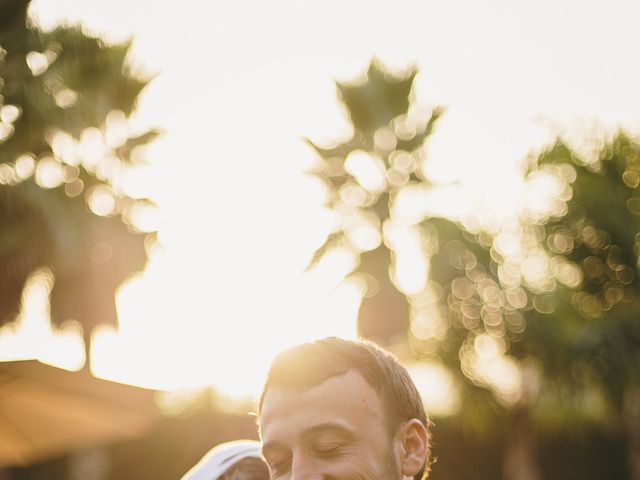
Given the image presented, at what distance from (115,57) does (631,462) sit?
722 inches

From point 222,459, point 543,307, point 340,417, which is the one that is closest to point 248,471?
point 222,459

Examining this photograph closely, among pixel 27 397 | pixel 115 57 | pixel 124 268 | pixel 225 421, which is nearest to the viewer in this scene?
pixel 27 397

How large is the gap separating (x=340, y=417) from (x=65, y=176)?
18.0m

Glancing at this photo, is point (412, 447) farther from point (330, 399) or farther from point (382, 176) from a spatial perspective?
point (382, 176)

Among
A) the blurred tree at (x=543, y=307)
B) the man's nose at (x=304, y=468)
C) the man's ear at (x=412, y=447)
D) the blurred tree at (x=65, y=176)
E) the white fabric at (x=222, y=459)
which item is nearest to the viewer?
the man's nose at (x=304, y=468)

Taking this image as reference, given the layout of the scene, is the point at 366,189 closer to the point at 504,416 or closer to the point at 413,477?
the point at 504,416

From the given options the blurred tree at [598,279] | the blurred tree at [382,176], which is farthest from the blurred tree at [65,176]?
the blurred tree at [598,279]

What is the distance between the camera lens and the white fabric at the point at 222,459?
2.90m

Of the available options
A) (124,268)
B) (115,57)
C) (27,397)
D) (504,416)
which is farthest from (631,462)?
(27,397)

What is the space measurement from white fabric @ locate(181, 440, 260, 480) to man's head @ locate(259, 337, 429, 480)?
52 cm

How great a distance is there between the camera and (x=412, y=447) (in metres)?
2.44

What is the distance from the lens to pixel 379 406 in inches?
93.7

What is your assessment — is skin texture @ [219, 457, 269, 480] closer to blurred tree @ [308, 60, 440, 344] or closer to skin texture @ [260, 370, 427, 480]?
skin texture @ [260, 370, 427, 480]

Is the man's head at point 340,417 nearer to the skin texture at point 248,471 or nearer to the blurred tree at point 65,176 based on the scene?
the skin texture at point 248,471
